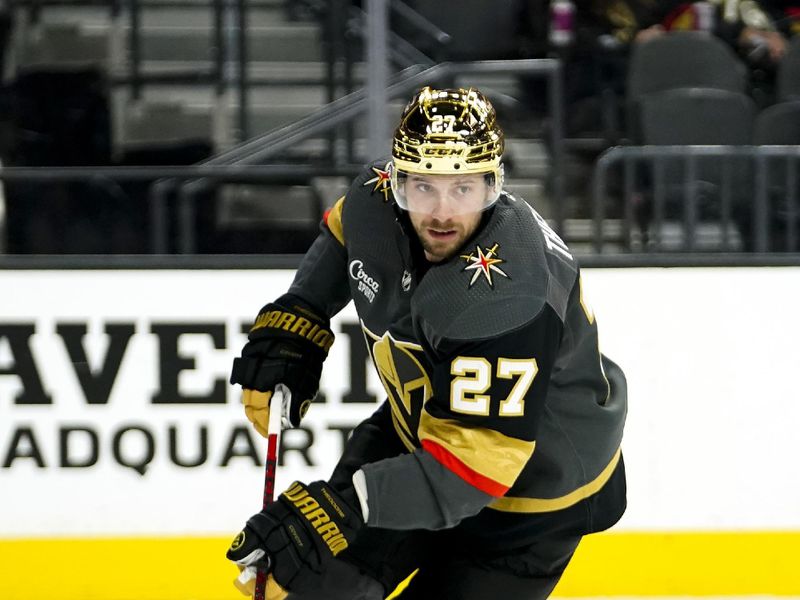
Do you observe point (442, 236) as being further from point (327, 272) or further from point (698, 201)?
point (698, 201)

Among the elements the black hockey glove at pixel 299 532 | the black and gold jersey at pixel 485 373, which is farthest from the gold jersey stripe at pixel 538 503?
the black hockey glove at pixel 299 532

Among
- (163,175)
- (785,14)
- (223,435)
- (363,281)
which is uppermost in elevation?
(785,14)

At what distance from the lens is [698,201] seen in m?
4.29

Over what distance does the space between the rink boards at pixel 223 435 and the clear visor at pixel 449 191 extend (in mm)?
1645

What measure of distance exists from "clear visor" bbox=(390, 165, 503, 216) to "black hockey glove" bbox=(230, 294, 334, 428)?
48 cm

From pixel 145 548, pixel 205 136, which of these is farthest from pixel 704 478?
pixel 205 136

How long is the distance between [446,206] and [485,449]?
362 mm

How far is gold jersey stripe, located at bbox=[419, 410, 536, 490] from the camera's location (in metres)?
1.98

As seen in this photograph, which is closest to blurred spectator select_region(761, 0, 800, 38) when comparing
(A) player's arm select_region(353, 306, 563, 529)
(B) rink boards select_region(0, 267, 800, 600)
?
(B) rink boards select_region(0, 267, 800, 600)

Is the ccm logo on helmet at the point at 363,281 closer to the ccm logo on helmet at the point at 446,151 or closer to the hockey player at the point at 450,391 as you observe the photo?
the hockey player at the point at 450,391

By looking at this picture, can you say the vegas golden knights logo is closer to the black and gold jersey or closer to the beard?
the black and gold jersey

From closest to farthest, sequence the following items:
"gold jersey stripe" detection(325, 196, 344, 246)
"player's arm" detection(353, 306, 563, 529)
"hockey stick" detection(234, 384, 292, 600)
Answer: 1. "player's arm" detection(353, 306, 563, 529)
2. "hockey stick" detection(234, 384, 292, 600)
3. "gold jersey stripe" detection(325, 196, 344, 246)

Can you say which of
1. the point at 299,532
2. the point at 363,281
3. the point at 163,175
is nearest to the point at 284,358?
the point at 363,281

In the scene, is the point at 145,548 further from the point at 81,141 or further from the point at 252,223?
the point at 81,141
